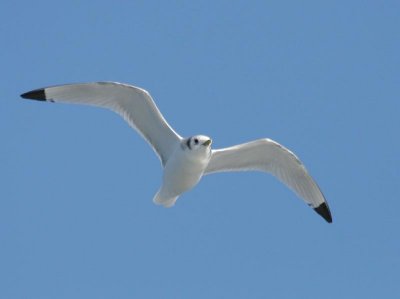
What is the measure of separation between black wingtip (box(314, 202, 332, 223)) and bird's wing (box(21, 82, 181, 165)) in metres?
2.71

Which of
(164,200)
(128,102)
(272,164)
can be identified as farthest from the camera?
(272,164)

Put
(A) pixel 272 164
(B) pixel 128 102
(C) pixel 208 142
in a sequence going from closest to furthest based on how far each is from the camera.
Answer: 1. (C) pixel 208 142
2. (B) pixel 128 102
3. (A) pixel 272 164

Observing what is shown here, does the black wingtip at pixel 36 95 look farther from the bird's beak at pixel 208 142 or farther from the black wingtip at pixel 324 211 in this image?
the black wingtip at pixel 324 211

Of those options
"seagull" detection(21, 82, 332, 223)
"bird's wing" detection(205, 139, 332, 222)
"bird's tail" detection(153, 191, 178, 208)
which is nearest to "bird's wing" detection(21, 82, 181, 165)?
"seagull" detection(21, 82, 332, 223)

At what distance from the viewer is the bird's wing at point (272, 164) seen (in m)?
13.6

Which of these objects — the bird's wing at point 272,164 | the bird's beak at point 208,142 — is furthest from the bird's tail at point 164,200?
the bird's beak at point 208,142

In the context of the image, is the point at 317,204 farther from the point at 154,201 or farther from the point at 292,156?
the point at 154,201

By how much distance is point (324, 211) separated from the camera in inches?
578

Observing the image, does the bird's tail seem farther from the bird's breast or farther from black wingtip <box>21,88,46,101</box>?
black wingtip <box>21,88,46,101</box>

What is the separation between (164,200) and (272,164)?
1.86m

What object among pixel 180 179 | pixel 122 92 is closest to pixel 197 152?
pixel 180 179

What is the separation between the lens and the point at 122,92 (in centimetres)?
1314

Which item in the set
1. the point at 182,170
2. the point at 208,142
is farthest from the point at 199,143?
the point at 182,170

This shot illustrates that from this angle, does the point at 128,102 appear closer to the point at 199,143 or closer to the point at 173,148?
the point at 173,148
